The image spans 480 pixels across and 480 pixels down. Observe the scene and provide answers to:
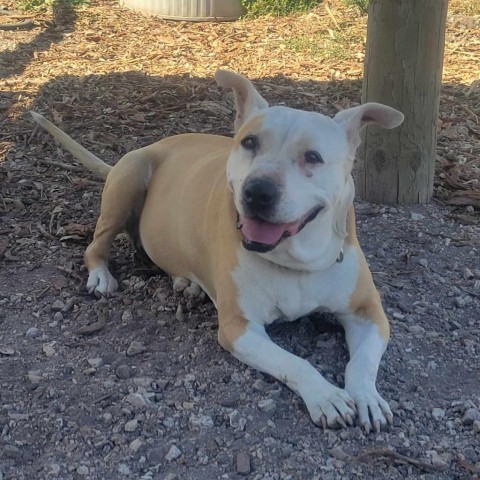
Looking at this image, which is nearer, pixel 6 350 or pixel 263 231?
pixel 263 231

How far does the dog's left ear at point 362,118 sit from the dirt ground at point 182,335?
3.00 feet

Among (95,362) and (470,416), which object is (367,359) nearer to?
(470,416)

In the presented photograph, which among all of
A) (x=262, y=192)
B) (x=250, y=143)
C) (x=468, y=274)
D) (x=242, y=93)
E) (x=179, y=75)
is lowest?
(x=468, y=274)

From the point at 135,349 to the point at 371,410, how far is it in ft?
3.94

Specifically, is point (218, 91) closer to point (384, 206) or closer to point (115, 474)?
point (384, 206)

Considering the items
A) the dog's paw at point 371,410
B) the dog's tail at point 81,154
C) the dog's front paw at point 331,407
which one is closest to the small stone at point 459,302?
the dog's paw at point 371,410

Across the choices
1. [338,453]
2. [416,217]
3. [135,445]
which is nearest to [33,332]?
[135,445]

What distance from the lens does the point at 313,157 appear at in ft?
11.8

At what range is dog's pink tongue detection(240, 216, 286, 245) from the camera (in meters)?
3.52

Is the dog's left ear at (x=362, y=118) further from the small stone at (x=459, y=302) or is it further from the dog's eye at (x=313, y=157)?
the small stone at (x=459, y=302)

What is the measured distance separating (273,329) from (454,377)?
0.87 meters

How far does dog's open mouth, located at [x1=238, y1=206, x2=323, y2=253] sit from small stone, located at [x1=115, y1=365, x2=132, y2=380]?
804mm

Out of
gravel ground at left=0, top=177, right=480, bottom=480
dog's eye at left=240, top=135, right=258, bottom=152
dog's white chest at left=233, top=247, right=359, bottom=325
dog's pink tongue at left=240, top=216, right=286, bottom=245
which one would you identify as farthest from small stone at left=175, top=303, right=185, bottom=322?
dog's eye at left=240, top=135, right=258, bottom=152

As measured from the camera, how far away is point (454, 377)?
385 cm
